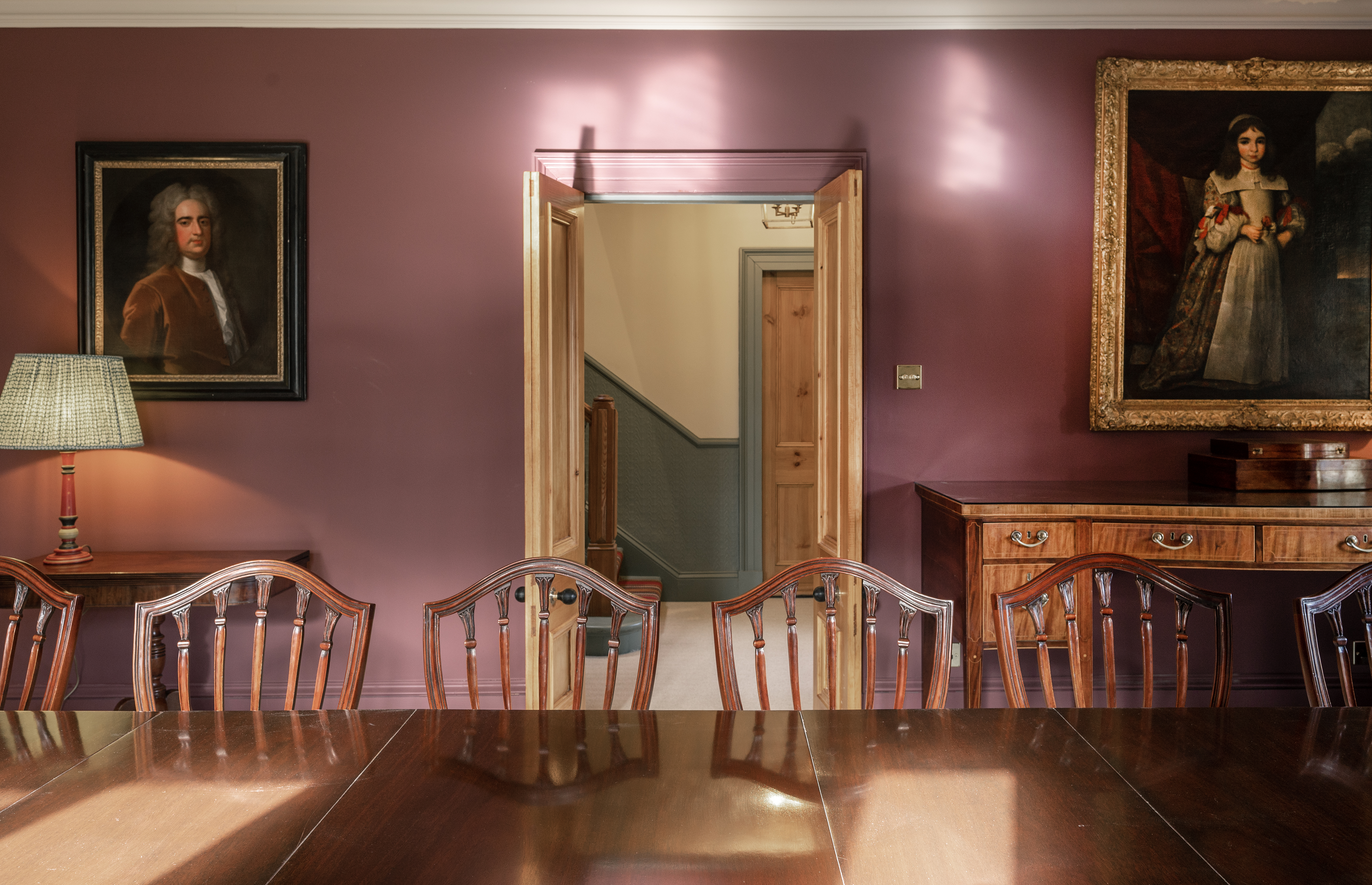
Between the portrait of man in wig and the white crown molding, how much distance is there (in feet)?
2.24

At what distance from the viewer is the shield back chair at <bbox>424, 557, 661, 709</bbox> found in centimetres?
165

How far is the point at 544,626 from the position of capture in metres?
1.77

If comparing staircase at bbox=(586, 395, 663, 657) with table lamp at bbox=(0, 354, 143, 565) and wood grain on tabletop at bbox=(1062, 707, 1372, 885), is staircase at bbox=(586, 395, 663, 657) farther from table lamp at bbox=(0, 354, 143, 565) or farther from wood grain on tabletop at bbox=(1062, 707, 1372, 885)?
wood grain on tabletop at bbox=(1062, 707, 1372, 885)

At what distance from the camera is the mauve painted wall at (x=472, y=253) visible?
128 inches

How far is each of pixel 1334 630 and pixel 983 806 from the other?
1.06 meters

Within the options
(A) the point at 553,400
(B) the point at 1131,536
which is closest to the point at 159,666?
(A) the point at 553,400

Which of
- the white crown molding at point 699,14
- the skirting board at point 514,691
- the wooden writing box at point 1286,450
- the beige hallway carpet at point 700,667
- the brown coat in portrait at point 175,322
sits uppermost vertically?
the white crown molding at point 699,14

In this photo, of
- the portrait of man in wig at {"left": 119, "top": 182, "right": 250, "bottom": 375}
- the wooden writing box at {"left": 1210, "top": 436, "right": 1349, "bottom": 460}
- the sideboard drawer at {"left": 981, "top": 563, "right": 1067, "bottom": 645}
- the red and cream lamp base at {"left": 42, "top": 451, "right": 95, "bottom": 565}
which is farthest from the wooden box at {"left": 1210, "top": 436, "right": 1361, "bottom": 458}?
the red and cream lamp base at {"left": 42, "top": 451, "right": 95, "bottom": 565}

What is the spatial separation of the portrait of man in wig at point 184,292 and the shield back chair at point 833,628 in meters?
2.55

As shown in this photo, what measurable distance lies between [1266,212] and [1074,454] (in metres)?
1.20

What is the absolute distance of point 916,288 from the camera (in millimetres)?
3326

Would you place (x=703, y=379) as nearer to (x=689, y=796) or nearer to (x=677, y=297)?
(x=677, y=297)

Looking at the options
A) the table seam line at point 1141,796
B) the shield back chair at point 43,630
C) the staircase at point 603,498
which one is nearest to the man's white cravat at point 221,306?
the shield back chair at point 43,630

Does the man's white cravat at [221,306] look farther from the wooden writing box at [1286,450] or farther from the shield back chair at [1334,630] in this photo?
the wooden writing box at [1286,450]
